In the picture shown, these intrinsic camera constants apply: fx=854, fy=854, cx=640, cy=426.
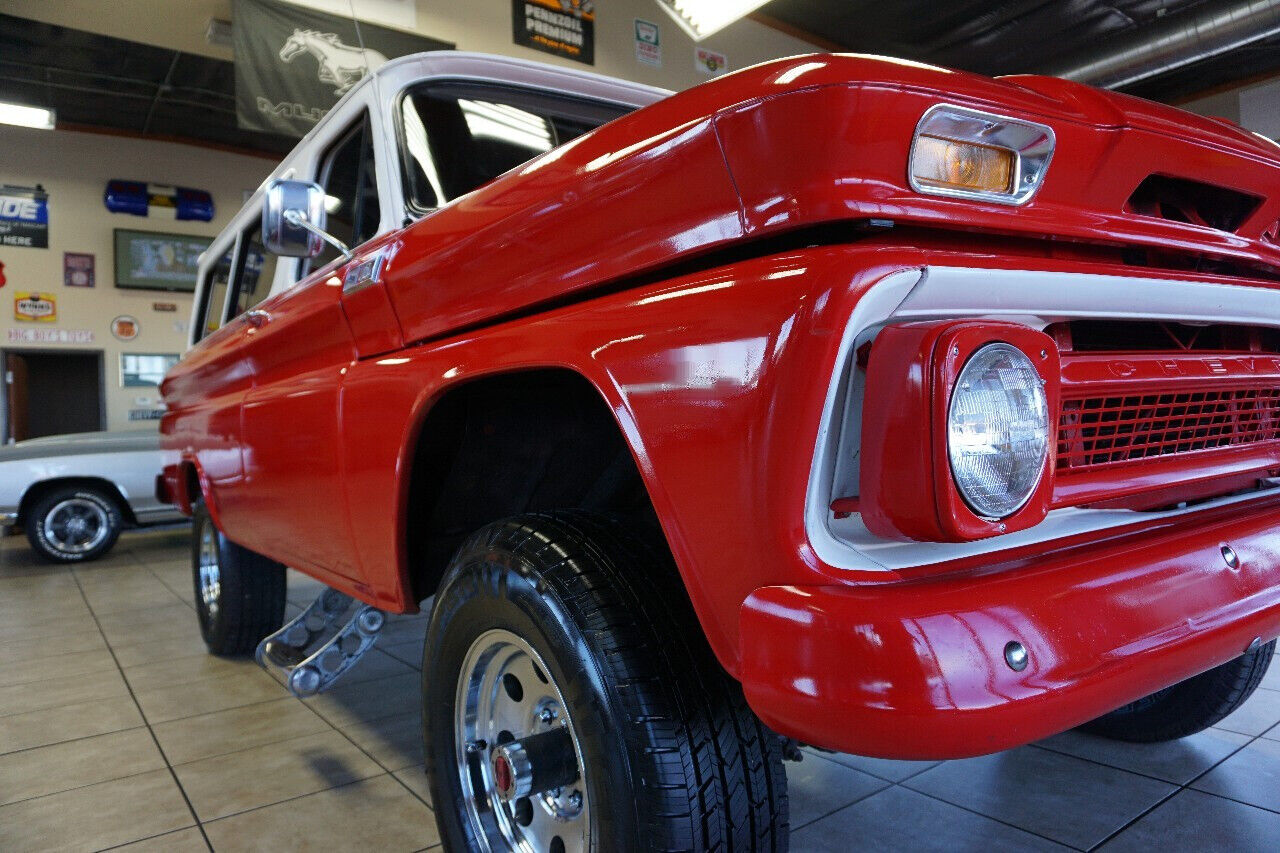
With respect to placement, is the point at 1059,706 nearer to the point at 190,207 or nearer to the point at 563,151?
the point at 563,151

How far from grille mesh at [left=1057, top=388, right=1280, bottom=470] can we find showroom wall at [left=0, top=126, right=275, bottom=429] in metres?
12.0

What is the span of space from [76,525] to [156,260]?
565 cm

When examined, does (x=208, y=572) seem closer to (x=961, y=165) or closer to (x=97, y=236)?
(x=961, y=165)

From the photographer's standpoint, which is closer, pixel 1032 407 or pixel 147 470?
pixel 1032 407

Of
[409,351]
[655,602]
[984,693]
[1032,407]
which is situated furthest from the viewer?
[409,351]

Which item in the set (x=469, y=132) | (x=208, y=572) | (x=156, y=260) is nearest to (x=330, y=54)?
(x=208, y=572)

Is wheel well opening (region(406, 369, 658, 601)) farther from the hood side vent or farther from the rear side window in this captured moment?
the hood side vent

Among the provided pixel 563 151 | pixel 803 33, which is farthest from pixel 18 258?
pixel 563 151

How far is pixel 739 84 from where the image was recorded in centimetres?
99

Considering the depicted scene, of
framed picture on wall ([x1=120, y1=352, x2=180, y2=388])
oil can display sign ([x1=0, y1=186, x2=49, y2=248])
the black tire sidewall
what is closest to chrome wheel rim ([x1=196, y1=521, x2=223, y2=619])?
the black tire sidewall

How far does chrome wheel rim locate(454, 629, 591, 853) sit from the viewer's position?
1401mm

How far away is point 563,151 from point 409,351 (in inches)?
→ 22.6

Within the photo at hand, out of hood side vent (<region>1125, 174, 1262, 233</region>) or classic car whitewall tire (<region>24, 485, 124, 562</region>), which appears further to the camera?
classic car whitewall tire (<region>24, 485, 124, 562</region>)

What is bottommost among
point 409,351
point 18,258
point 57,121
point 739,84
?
point 409,351
